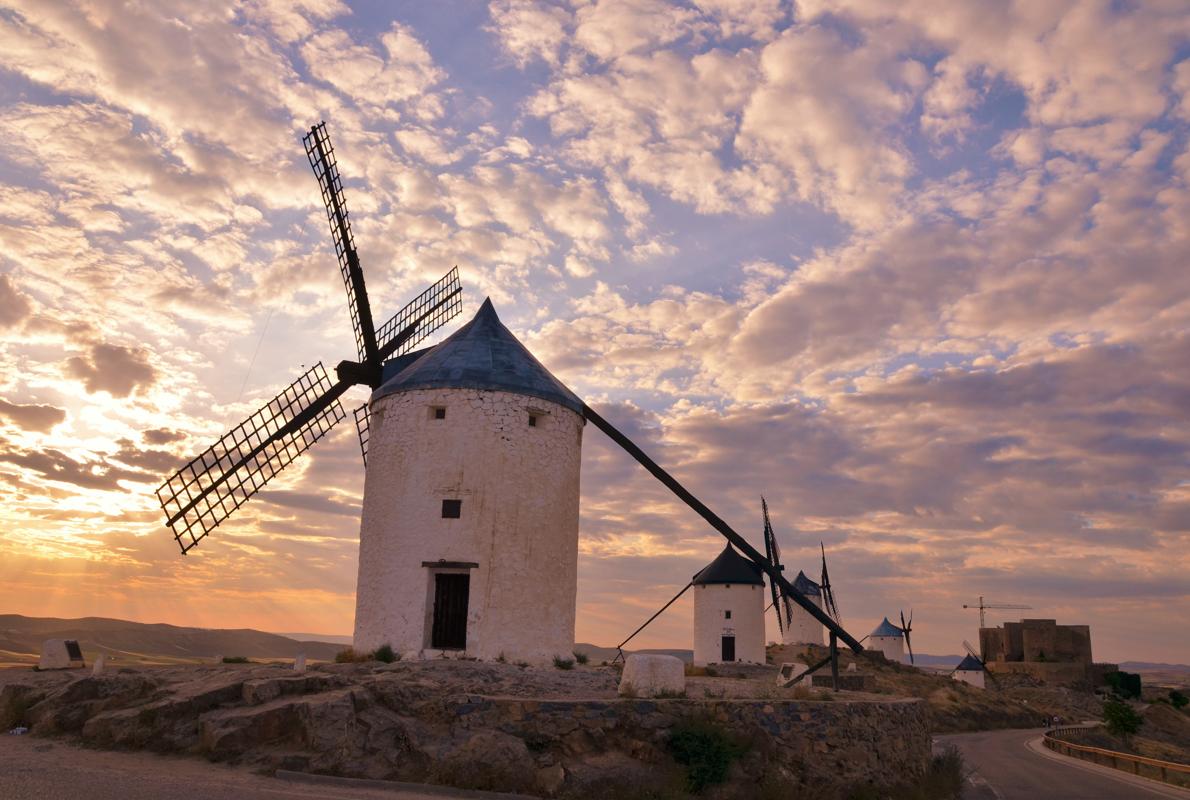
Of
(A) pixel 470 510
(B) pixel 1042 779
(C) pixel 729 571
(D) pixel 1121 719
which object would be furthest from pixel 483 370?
(D) pixel 1121 719

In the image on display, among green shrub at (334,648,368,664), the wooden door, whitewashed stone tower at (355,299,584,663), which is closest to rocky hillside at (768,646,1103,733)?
whitewashed stone tower at (355,299,584,663)

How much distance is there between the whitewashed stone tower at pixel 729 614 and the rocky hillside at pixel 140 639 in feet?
102

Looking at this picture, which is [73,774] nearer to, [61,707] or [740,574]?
[61,707]

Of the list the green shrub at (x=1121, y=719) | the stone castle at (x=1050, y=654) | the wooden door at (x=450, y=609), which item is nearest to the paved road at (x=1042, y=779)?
the wooden door at (x=450, y=609)

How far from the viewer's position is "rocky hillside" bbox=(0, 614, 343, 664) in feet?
211

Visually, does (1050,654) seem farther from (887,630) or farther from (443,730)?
(443,730)

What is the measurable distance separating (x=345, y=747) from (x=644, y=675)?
16.1 ft

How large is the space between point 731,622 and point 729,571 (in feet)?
8.31

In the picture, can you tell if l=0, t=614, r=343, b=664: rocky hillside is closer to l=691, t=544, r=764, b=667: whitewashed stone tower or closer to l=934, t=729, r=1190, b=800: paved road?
l=691, t=544, r=764, b=667: whitewashed stone tower

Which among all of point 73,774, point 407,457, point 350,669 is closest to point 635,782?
point 350,669

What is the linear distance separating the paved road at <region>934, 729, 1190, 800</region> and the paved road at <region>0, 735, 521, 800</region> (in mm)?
13466

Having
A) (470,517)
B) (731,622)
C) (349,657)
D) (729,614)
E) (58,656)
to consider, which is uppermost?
(470,517)

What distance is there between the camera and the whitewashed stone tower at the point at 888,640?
69062 mm

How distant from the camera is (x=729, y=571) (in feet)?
138
